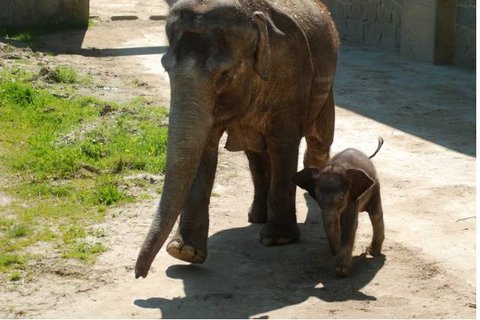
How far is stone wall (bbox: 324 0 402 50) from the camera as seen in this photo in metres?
18.7

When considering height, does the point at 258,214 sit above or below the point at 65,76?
above

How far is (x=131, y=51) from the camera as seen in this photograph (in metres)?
18.4

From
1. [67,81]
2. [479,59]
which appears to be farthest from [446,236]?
[67,81]

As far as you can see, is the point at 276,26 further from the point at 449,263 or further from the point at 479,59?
the point at 449,263

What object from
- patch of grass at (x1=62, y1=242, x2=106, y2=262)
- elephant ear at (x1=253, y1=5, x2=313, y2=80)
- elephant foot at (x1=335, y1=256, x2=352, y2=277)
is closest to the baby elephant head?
elephant foot at (x1=335, y1=256, x2=352, y2=277)

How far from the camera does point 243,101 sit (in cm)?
760

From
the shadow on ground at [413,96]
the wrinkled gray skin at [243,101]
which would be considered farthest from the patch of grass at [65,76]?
the wrinkled gray skin at [243,101]

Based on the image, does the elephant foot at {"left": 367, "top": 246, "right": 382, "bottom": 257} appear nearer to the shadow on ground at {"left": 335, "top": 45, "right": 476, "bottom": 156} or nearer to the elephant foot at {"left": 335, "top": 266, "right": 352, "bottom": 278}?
the elephant foot at {"left": 335, "top": 266, "right": 352, "bottom": 278}

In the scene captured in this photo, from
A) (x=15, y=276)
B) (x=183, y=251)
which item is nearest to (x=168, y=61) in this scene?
(x=183, y=251)

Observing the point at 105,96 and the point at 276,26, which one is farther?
the point at 105,96

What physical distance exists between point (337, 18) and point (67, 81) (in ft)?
22.3

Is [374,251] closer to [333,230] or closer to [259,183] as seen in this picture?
[333,230]

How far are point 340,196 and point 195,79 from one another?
4.43 ft

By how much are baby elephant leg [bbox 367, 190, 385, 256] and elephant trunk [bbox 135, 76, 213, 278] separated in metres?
1.58
